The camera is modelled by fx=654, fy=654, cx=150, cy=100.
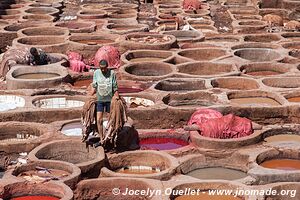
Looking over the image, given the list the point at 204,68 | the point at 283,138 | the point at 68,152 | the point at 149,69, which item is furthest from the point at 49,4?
the point at 283,138

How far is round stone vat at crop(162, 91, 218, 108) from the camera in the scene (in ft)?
66.4

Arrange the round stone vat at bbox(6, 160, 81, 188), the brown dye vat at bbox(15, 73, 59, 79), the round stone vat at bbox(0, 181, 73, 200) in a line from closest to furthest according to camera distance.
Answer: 1. the round stone vat at bbox(0, 181, 73, 200)
2. the round stone vat at bbox(6, 160, 81, 188)
3. the brown dye vat at bbox(15, 73, 59, 79)

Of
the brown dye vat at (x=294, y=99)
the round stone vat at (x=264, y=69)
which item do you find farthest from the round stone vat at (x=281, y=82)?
the round stone vat at (x=264, y=69)

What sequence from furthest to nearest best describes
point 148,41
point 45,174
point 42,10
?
point 42,10, point 148,41, point 45,174

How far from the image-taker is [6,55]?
2402cm

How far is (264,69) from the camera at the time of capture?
2397 cm

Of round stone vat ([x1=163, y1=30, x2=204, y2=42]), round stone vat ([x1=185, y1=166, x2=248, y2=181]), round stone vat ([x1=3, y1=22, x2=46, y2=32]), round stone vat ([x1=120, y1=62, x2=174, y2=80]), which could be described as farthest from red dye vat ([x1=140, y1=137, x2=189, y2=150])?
round stone vat ([x1=3, y1=22, x2=46, y2=32])

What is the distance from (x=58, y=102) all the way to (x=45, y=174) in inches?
216

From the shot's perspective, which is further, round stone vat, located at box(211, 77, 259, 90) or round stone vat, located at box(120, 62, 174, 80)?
round stone vat, located at box(120, 62, 174, 80)

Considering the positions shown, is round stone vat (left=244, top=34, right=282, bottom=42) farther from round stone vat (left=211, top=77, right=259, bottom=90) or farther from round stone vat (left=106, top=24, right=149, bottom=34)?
round stone vat (left=211, top=77, right=259, bottom=90)

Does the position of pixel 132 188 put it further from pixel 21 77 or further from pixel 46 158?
pixel 21 77

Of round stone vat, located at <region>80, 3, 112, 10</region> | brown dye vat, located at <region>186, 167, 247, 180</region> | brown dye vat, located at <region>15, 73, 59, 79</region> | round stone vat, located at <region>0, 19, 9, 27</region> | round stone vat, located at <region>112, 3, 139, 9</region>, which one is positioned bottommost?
brown dye vat, located at <region>186, 167, 247, 180</region>

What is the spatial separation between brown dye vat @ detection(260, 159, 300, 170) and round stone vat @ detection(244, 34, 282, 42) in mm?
12719

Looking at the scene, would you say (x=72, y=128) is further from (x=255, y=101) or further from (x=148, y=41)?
(x=148, y=41)
